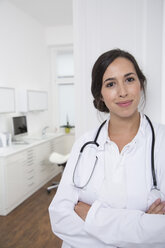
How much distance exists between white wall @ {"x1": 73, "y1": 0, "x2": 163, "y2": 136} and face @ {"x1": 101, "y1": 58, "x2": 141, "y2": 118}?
0.90 ft

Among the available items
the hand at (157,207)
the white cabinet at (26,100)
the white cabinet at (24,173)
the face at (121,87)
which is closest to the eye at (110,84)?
the face at (121,87)

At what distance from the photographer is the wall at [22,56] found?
3818mm

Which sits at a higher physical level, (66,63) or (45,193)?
(66,63)

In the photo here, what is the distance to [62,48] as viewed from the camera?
537 cm

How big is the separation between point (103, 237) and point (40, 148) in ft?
10.3

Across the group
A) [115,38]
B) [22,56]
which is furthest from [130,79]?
[22,56]

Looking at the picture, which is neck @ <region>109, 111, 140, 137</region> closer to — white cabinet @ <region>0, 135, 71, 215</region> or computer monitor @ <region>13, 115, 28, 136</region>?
white cabinet @ <region>0, 135, 71, 215</region>

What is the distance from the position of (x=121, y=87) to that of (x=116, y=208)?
55cm

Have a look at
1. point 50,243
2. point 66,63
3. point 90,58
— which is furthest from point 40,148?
point 90,58

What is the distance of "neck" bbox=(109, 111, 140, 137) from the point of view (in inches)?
44.6

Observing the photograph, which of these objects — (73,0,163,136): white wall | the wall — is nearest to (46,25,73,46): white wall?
the wall

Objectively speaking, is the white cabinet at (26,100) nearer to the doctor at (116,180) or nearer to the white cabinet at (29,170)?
the white cabinet at (29,170)

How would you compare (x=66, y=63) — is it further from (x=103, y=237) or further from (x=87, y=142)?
(x=103, y=237)

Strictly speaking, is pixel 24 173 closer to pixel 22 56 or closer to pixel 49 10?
pixel 22 56
